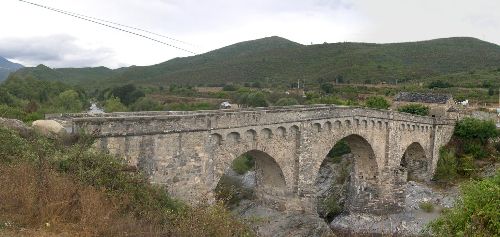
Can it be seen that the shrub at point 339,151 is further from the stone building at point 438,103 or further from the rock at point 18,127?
the rock at point 18,127

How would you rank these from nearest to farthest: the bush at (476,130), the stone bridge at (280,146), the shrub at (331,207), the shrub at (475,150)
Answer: the stone bridge at (280,146), the shrub at (331,207), the shrub at (475,150), the bush at (476,130)

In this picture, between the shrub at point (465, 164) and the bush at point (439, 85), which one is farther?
the bush at point (439, 85)

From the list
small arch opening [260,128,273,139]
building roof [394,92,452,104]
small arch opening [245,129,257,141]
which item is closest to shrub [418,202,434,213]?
building roof [394,92,452,104]

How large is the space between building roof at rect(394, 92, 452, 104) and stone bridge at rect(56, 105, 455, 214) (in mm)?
2531

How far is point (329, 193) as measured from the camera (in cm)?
2892

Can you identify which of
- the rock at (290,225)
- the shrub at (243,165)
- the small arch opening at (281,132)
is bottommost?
the shrub at (243,165)

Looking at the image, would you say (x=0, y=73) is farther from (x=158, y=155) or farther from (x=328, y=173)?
(x=158, y=155)

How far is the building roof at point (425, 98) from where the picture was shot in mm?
33969

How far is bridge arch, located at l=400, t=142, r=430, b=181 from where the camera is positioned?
100 feet

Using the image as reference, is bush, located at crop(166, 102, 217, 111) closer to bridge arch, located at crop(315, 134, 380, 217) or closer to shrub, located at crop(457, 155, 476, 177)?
bridge arch, located at crop(315, 134, 380, 217)

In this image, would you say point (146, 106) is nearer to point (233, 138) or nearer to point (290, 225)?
point (290, 225)

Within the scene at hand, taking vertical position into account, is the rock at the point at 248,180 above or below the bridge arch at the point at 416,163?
below

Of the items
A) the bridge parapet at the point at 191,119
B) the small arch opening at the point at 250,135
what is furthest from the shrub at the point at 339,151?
the small arch opening at the point at 250,135

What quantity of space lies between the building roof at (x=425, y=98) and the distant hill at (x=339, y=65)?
3241cm
